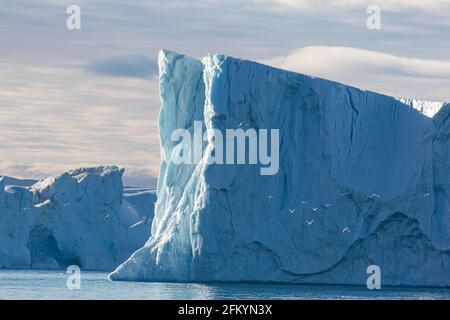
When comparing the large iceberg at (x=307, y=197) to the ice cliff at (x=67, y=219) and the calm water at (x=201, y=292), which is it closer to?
the calm water at (x=201, y=292)

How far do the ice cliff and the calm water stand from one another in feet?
47.2

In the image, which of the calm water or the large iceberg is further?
the large iceberg

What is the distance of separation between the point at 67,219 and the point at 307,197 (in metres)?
18.0

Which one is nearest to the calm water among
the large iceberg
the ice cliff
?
the large iceberg

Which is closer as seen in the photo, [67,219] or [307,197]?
[307,197]

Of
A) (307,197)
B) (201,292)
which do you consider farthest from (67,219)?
(201,292)

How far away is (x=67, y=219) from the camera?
4981 cm

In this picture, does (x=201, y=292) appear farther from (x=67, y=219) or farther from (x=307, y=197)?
(x=67, y=219)

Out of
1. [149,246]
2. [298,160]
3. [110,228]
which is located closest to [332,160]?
[298,160]

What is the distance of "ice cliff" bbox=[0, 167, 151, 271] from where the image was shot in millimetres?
49875

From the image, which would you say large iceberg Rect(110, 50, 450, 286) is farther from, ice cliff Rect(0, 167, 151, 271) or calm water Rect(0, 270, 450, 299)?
ice cliff Rect(0, 167, 151, 271)

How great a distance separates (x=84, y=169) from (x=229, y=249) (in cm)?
1962

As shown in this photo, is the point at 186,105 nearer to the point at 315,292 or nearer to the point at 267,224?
the point at 267,224
